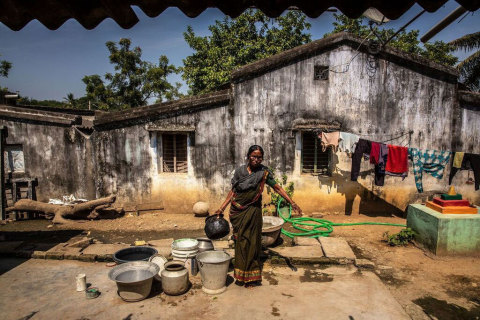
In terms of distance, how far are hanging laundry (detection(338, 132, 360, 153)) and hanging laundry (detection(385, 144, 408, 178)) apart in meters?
0.98

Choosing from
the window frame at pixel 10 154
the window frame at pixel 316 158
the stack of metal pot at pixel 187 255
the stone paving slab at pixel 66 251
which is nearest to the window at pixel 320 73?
the window frame at pixel 316 158

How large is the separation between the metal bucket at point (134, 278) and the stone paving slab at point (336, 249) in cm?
331

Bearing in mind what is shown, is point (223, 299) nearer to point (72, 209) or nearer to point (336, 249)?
point (336, 249)

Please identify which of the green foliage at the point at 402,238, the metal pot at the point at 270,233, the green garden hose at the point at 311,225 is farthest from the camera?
the green garden hose at the point at 311,225

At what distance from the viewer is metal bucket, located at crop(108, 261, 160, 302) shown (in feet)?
13.9

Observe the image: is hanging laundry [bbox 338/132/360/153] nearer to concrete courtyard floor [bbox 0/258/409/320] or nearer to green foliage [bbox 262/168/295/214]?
green foliage [bbox 262/168/295/214]

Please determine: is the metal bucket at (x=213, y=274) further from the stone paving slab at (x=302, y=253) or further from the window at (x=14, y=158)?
the window at (x=14, y=158)

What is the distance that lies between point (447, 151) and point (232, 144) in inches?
245

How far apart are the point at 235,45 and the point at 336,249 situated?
1645cm

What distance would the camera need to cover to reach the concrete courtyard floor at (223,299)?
4.09m

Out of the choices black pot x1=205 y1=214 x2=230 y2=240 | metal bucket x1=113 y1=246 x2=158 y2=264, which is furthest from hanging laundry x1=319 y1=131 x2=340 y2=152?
metal bucket x1=113 y1=246 x2=158 y2=264

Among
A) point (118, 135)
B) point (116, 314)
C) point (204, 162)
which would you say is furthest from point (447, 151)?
point (118, 135)

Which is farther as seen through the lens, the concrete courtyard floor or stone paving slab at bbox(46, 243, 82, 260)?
stone paving slab at bbox(46, 243, 82, 260)

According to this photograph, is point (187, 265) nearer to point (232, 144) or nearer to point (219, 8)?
point (219, 8)
